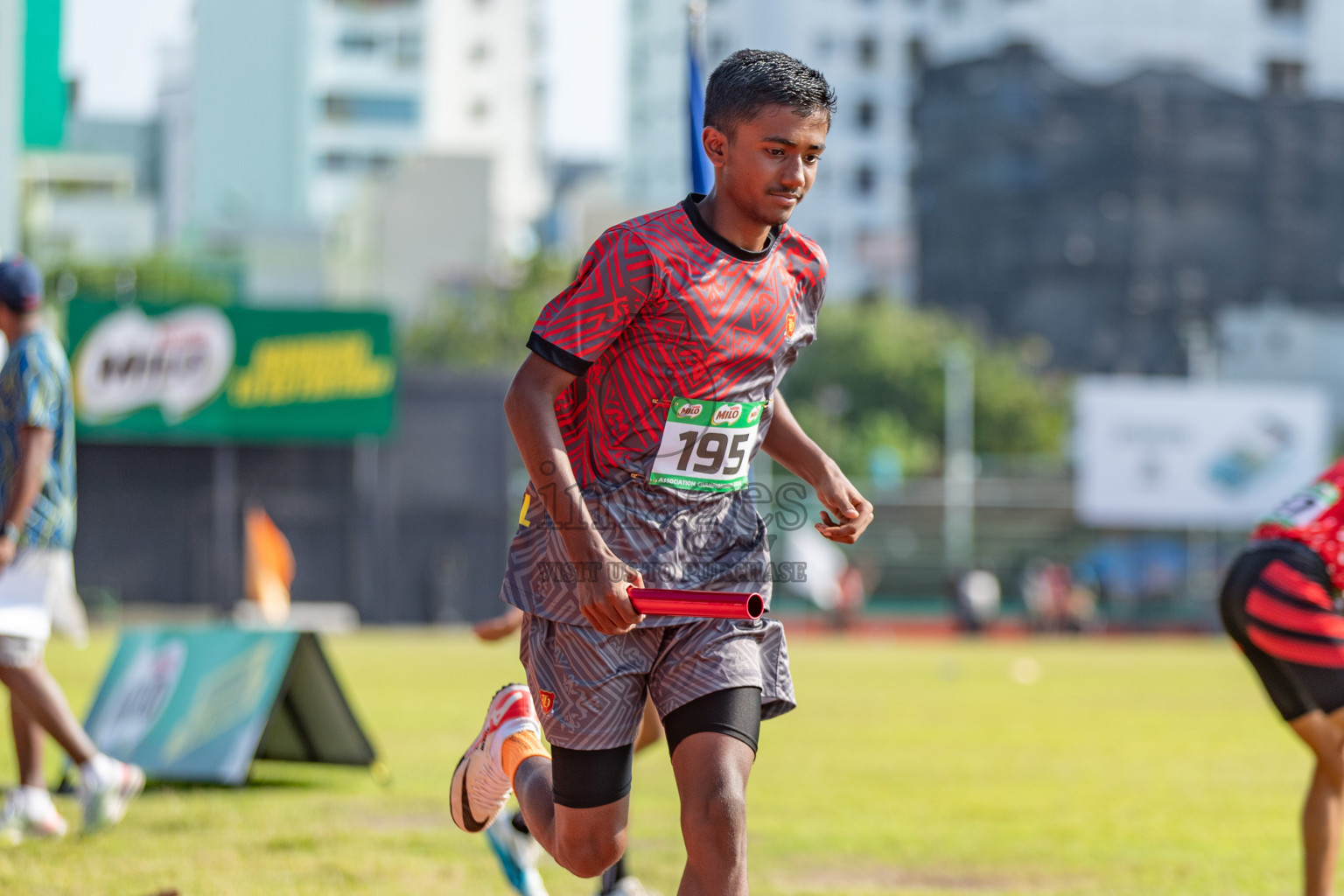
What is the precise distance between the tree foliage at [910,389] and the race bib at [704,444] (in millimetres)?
54936

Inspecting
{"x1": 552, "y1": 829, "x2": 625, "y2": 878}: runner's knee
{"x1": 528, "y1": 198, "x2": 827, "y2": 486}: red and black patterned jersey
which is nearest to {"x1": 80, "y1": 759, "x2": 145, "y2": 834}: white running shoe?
{"x1": 552, "y1": 829, "x2": 625, "y2": 878}: runner's knee

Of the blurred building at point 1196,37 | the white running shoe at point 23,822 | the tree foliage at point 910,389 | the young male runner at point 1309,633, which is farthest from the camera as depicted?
the blurred building at point 1196,37

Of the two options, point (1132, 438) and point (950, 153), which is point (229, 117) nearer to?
point (950, 153)

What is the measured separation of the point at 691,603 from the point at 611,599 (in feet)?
0.75

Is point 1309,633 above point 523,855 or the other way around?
above

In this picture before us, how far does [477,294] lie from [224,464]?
2700cm

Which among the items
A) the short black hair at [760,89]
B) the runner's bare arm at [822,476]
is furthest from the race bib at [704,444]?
the short black hair at [760,89]

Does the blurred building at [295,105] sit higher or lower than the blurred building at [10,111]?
higher

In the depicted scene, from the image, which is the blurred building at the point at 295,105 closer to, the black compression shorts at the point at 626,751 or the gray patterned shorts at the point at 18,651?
the gray patterned shorts at the point at 18,651

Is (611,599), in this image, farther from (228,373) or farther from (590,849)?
(228,373)

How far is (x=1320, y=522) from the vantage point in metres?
5.71

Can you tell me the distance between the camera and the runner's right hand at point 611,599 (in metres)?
3.88

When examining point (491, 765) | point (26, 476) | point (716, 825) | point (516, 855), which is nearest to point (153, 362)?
point (26, 476)

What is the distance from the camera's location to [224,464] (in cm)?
3388
